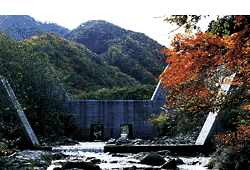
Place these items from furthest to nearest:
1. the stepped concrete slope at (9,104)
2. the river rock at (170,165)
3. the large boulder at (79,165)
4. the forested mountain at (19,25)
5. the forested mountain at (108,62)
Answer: the forested mountain at (19,25) → the forested mountain at (108,62) → the stepped concrete slope at (9,104) → the river rock at (170,165) → the large boulder at (79,165)

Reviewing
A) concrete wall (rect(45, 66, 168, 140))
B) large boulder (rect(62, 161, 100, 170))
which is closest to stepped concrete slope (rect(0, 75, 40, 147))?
large boulder (rect(62, 161, 100, 170))

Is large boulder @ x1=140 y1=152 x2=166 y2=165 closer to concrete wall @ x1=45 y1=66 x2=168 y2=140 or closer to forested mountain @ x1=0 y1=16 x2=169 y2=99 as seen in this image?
concrete wall @ x1=45 y1=66 x2=168 y2=140

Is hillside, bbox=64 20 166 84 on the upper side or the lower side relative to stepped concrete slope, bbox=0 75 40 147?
upper

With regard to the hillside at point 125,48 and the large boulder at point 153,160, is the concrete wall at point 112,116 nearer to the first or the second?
the large boulder at point 153,160

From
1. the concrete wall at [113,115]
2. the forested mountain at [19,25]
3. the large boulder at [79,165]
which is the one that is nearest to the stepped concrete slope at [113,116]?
the concrete wall at [113,115]

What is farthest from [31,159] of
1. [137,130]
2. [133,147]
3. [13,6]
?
[137,130]

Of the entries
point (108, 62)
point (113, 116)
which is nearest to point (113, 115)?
point (113, 116)

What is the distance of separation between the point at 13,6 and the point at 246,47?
14.1ft

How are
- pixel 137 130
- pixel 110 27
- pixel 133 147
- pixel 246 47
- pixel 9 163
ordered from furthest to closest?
pixel 110 27 < pixel 137 130 < pixel 133 147 < pixel 9 163 < pixel 246 47

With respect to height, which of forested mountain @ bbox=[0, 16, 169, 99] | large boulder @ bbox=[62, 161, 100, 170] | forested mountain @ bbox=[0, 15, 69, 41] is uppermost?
forested mountain @ bbox=[0, 15, 69, 41]

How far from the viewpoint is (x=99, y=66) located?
29719mm

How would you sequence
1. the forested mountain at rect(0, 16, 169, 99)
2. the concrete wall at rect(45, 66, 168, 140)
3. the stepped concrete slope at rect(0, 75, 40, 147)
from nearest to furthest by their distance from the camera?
the stepped concrete slope at rect(0, 75, 40, 147)
the concrete wall at rect(45, 66, 168, 140)
the forested mountain at rect(0, 16, 169, 99)

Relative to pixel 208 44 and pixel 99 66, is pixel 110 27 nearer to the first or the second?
pixel 99 66

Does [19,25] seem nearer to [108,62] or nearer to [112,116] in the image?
[108,62]
